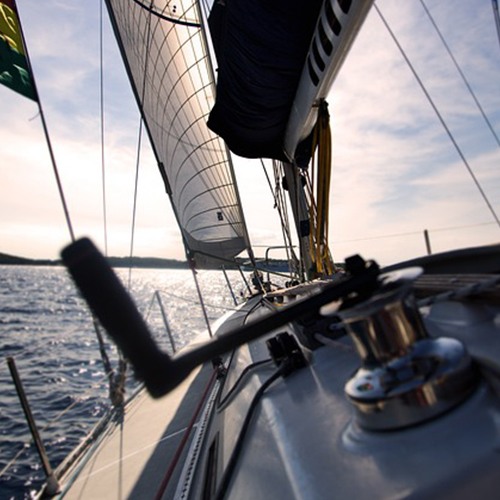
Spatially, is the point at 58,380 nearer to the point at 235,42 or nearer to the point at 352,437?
the point at 235,42

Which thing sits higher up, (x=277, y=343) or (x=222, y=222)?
(x=222, y=222)

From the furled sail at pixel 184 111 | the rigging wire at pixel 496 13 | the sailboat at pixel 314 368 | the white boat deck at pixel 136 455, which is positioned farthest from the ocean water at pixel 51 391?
the rigging wire at pixel 496 13

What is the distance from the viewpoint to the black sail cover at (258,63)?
1638 millimetres

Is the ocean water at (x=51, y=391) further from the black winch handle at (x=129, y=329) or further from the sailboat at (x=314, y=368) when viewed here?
the sailboat at (x=314, y=368)

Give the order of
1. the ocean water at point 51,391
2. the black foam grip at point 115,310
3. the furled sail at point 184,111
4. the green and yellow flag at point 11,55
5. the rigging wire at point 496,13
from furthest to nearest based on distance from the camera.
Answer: the furled sail at point 184,111 < the ocean water at point 51,391 < the green and yellow flag at point 11,55 < the rigging wire at point 496,13 < the black foam grip at point 115,310

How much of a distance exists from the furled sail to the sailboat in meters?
1.81

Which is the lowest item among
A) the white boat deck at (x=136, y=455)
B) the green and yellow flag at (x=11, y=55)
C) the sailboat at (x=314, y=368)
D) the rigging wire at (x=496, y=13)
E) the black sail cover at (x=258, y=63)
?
the white boat deck at (x=136, y=455)

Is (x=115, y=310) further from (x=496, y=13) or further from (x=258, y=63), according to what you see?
(x=258, y=63)

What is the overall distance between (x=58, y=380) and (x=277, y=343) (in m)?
6.70

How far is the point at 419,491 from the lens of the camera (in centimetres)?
35

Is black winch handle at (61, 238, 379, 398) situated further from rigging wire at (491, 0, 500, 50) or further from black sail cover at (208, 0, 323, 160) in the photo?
black sail cover at (208, 0, 323, 160)

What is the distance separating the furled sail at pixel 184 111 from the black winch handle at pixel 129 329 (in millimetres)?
3201

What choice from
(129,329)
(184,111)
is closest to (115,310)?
(129,329)

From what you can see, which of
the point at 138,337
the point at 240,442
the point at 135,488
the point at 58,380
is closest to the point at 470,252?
the point at 240,442
